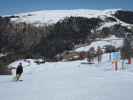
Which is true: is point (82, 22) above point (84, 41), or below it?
above

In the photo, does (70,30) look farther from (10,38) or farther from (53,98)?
(53,98)

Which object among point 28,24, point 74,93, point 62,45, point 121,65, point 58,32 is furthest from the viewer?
point 28,24

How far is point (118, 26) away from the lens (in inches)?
5960

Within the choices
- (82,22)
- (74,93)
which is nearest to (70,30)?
(82,22)

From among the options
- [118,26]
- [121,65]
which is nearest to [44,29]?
[118,26]

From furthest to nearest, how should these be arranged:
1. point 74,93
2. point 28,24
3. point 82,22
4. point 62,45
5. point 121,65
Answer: point 28,24 < point 82,22 < point 62,45 < point 121,65 < point 74,93

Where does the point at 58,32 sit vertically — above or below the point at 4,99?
above

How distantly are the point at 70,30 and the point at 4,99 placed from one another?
131268 millimetres

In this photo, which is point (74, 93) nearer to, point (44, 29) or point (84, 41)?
point (84, 41)

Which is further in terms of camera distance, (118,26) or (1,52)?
(118,26)

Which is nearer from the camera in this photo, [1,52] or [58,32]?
[1,52]

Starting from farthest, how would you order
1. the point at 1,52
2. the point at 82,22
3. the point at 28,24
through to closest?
the point at 28,24, the point at 82,22, the point at 1,52

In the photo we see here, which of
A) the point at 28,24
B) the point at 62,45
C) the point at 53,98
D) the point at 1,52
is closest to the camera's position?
the point at 53,98

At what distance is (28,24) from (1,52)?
191 feet
